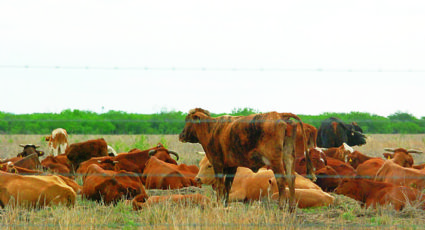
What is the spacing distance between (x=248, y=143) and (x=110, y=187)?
268 cm

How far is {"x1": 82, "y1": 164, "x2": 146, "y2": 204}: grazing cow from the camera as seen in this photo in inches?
359

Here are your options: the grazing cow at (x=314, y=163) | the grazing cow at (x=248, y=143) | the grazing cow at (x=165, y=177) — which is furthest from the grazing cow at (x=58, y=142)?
the grazing cow at (x=248, y=143)

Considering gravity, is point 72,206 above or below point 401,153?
below

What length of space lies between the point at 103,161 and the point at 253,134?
523 cm

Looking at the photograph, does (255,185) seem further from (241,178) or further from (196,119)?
(196,119)

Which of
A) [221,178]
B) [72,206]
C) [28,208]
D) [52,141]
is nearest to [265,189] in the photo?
[221,178]

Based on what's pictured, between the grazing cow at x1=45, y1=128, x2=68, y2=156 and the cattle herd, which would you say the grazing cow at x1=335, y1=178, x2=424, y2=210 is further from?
the grazing cow at x1=45, y1=128, x2=68, y2=156

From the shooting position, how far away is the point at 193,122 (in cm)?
837

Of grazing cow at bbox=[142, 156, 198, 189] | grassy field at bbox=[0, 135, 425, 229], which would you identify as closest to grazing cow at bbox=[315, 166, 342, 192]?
grassy field at bbox=[0, 135, 425, 229]

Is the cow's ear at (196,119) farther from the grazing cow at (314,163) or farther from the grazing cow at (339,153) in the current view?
the grazing cow at (339,153)

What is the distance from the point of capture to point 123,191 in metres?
9.21

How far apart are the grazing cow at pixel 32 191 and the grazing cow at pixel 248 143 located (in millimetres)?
2103

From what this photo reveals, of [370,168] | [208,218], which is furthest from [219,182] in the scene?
[370,168]

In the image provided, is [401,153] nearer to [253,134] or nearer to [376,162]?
[376,162]
